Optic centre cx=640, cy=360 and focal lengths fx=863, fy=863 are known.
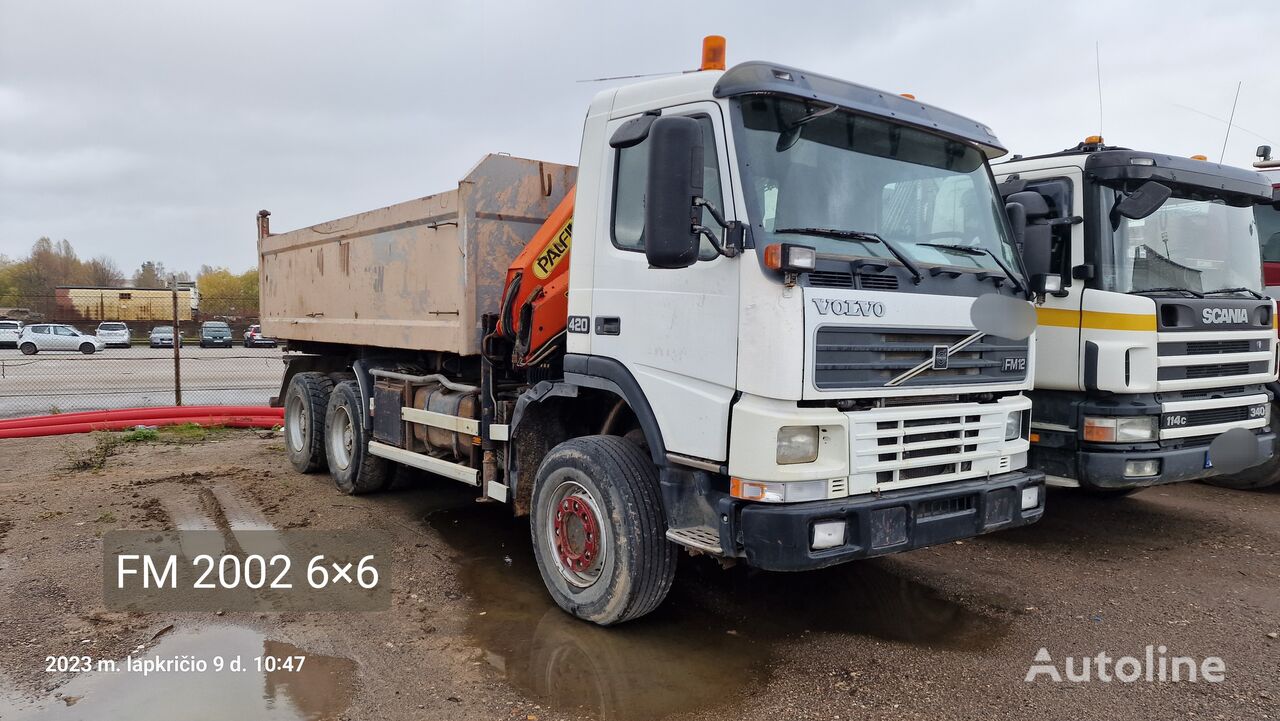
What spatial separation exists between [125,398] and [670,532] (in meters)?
15.7

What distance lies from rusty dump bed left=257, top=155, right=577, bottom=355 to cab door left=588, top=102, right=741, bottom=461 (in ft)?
4.98

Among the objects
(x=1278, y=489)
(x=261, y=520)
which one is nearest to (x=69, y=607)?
(x=261, y=520)

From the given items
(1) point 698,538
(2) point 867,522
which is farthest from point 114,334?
(2) point 867,522

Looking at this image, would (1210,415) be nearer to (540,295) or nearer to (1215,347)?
(1215,347)

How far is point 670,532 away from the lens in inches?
164

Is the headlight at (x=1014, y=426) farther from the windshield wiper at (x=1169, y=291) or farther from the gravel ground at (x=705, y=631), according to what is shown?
the windshield wiper at (x=1169, y=291)

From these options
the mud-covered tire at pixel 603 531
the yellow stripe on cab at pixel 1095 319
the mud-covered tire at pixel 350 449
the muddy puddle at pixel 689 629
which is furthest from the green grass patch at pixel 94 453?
the yellow stripe on cab at pixel 1095 319

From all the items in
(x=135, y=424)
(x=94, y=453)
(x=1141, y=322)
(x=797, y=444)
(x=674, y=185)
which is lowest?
(x=94, y=453)

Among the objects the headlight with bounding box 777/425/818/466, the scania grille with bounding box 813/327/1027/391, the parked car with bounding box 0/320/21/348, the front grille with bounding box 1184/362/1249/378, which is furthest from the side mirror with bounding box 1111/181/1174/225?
the parked car with bounding box 0/320/21/348

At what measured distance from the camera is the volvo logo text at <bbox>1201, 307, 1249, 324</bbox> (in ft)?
19.3

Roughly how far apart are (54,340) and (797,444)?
134ft

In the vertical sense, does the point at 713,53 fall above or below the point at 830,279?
above

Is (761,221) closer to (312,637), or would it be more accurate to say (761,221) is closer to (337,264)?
(312,637)

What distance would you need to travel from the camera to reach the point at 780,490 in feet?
12.5
